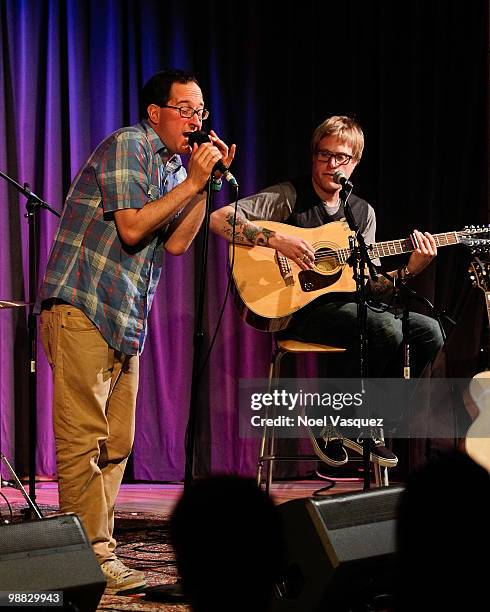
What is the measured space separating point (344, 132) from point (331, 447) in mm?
1522

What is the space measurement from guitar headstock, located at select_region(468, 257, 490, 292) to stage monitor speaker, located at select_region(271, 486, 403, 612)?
8.64ft

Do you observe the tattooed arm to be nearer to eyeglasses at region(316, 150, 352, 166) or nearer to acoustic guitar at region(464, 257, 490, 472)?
eyeglasses at region(316, 150, 352, 166)

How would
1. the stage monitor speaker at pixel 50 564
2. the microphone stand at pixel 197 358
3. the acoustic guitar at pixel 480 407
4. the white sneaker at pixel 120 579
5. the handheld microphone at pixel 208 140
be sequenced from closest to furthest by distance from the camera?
the stage monitor speaker at pixel 50 564, the microphone stand at pixel 197 358, the handheld microphone at pixel 208 140, the white sneaker at pixel 120 579, the acoustic guitar at pixel 480 407

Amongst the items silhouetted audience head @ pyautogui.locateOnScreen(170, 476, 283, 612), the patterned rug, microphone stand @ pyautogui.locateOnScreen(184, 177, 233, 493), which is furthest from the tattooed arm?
silhouetted audience head @ pyautogui.locateOnScreen(170, 476, 283, 612)

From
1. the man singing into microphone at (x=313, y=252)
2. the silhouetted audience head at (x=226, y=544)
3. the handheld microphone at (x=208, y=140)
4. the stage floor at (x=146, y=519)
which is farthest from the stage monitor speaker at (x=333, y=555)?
the man singing into microphone at (x=313, y=252)

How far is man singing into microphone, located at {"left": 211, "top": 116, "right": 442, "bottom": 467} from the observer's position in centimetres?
421

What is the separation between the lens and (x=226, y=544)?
1.22 m

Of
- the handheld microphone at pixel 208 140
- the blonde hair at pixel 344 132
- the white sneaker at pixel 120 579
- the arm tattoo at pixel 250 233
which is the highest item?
the blonde hair at pixel 344 132

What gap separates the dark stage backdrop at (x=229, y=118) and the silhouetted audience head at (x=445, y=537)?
169 inches

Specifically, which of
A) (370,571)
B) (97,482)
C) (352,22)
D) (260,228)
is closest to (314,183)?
(260,228)

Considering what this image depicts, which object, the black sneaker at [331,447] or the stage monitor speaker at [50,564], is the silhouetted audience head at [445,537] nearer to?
the stage monitor speaker at [50,564]

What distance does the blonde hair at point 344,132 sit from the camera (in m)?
4.48

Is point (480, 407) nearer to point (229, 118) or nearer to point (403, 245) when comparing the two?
point (403, 245)

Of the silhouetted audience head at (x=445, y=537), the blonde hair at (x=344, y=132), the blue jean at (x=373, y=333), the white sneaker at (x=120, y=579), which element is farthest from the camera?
the blonde hair at (x=344, y=132)
